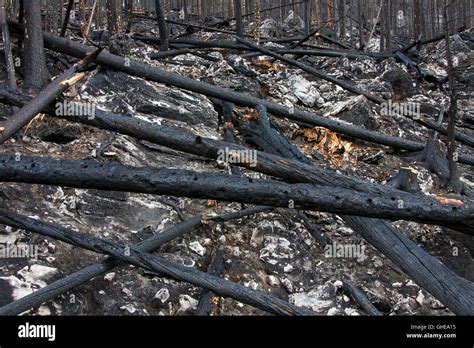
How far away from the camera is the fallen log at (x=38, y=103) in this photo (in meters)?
4.48

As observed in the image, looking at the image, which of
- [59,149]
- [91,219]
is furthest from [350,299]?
[59,149]

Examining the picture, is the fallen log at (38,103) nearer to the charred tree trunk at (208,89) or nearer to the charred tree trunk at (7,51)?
the charred tree trunk at (208,89)

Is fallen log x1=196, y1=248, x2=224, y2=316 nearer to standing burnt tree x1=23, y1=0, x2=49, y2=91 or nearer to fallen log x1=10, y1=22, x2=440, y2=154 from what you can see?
fallen log x1=10, y1=22, x2=440, y2=154

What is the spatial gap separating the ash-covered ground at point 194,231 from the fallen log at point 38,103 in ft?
2.50

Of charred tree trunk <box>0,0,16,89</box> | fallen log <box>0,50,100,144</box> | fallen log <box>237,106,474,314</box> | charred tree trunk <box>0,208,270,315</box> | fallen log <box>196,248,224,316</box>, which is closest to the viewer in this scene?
fallen log <box>237,106,474,314</box>

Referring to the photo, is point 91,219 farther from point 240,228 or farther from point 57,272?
point 240,228

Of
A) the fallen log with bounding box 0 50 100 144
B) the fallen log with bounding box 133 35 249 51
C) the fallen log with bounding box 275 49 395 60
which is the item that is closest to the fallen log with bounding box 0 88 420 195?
the fallen log with bounding box 0 50 100 144

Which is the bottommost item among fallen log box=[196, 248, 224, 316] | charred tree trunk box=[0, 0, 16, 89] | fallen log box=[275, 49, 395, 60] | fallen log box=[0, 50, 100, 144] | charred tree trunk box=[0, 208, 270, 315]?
fallen log box=[196, 248, 224, 316]

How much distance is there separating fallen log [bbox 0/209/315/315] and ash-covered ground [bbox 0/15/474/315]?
32 centimetres

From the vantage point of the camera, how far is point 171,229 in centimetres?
488

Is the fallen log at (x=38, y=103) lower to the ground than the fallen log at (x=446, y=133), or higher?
higher

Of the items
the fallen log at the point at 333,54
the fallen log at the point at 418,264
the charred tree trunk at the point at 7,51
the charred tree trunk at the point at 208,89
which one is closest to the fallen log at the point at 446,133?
the charred tree trunk at the point at 208,89

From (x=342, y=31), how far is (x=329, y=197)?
67.1 ft

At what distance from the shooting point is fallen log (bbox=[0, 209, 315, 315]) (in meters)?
3.88
